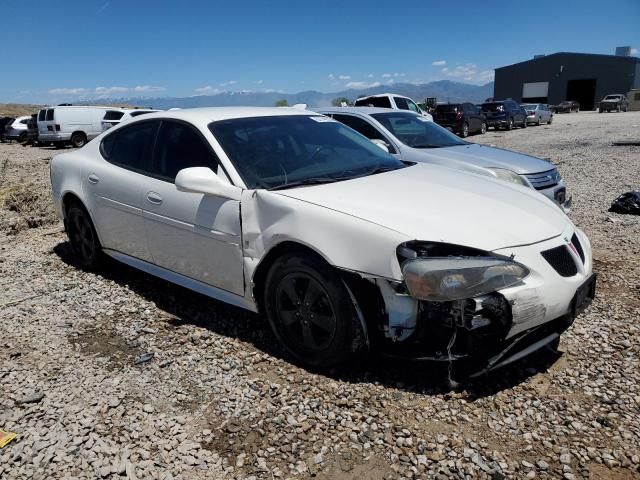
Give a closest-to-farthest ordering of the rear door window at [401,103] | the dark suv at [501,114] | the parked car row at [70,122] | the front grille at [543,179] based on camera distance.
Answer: the front grille at [543,179] < the rear door window at [401,103] < the parked car row at [70,122] < the dark suv at [501,114]

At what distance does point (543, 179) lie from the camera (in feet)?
21.2

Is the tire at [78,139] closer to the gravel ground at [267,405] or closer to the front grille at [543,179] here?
the gravel ground at [267,405]

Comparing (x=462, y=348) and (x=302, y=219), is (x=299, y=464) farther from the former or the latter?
(x=302, y=219)

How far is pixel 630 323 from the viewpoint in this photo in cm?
371

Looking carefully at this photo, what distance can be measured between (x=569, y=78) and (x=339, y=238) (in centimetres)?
6899

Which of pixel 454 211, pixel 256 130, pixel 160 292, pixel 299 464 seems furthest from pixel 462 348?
pixel 160 292

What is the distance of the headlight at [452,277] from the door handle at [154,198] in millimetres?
Result: 2121

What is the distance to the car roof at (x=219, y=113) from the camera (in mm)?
3934

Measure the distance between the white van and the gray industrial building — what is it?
5611 cm

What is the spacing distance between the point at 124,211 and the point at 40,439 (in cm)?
205

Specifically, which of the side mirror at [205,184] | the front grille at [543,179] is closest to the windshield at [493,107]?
the front grille at [543,179]

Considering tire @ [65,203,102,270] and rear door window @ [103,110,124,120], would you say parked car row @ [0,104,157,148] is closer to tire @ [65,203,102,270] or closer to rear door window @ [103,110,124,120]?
rear door window @ [103,110,124,120]

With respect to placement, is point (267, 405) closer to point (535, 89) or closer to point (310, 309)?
point (310, 309)

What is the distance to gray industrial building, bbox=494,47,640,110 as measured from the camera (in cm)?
5822
